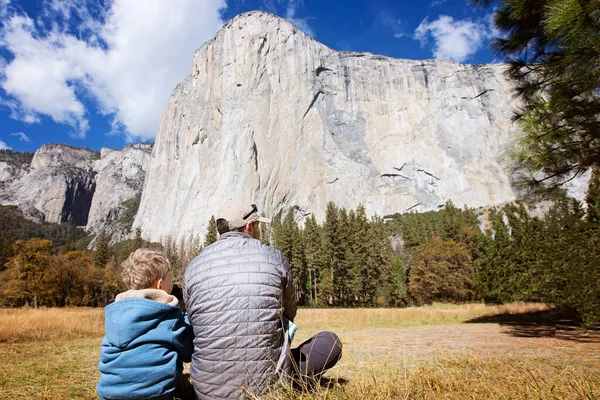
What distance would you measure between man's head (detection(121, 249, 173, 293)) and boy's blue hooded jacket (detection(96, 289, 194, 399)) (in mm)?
101

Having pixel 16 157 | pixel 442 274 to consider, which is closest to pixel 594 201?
pixel 442 274

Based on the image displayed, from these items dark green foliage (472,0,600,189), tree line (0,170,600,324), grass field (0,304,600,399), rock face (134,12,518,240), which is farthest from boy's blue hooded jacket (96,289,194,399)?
rock face (134,12,518,240)

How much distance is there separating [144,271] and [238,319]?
0.84 meters

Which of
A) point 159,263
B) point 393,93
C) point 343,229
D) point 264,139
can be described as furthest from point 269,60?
point 159,263

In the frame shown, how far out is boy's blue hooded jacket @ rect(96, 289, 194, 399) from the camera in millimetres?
2309

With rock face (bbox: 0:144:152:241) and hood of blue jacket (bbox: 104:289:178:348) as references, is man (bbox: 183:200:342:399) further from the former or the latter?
rock face (bbox: 0:144:152:241)

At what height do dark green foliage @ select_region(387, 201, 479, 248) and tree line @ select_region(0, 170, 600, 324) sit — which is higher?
dark green foliage @ select_region(387, 201, 479, 248)

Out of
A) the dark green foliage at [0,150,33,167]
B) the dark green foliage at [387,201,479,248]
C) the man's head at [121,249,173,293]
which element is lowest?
the man's head at [121,249,173,293]

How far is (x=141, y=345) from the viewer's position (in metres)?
2.37

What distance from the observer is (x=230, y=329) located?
2.27 meters

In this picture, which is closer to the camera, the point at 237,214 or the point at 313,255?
the point at 237,214

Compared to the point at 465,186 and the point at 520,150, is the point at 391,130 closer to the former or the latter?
the point at 465,186

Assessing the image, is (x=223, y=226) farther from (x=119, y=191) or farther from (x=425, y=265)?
(x=119, y=191)

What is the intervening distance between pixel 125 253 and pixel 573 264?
78906 mm
